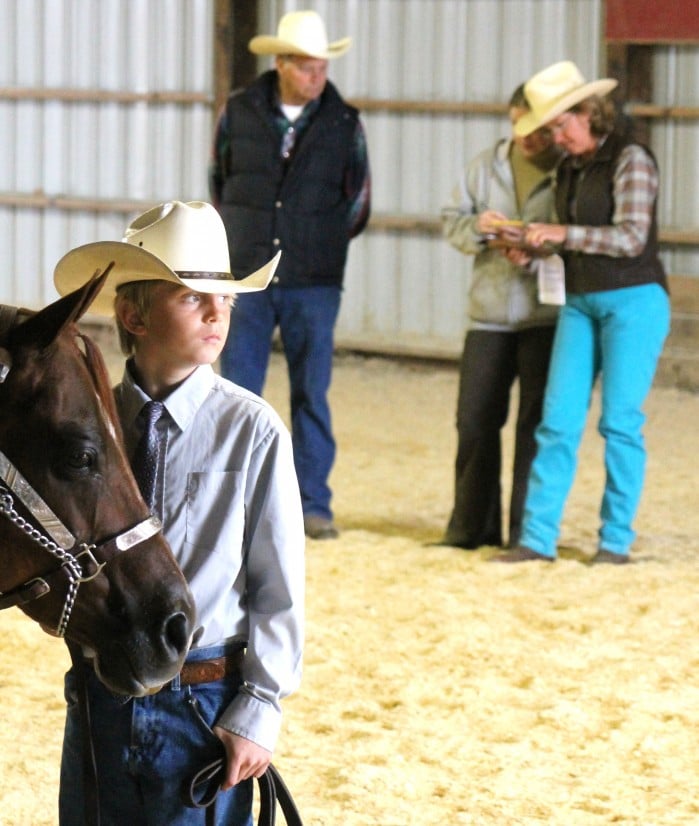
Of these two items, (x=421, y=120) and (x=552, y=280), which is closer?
(x=552, y=280)

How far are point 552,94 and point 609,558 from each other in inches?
68.3

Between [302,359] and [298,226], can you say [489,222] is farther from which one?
[302,359]

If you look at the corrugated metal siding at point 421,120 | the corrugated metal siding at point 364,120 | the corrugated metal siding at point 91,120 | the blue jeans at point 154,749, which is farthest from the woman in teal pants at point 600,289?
the corrugated metal siding at point 91,120

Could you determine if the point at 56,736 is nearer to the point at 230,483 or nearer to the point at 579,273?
the point at 230,483

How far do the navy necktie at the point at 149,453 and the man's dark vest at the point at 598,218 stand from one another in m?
3.43

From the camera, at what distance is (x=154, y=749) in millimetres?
2176

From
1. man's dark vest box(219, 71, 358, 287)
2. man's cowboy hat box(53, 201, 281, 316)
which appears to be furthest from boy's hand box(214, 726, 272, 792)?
man's dark vest box(219, 71, 358, 287)

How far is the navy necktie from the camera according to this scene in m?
2.21

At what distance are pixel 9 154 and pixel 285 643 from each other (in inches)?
426

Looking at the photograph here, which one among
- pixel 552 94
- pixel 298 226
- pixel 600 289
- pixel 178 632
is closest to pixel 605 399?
pixel 600 289

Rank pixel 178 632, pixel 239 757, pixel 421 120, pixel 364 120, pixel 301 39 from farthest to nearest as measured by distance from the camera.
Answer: pixel 364 120, pixel 421 120, pixel 301 39, pixel 239 757, pixel 178 632

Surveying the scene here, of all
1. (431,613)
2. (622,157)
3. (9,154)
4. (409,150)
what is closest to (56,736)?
(431,613)

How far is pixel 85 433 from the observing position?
2.04 metres

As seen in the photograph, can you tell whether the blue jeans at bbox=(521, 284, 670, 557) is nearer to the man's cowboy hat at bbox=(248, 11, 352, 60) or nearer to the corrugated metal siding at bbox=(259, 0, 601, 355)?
the man's cowboy hat at bbox=(248, 11, 352, 60)
